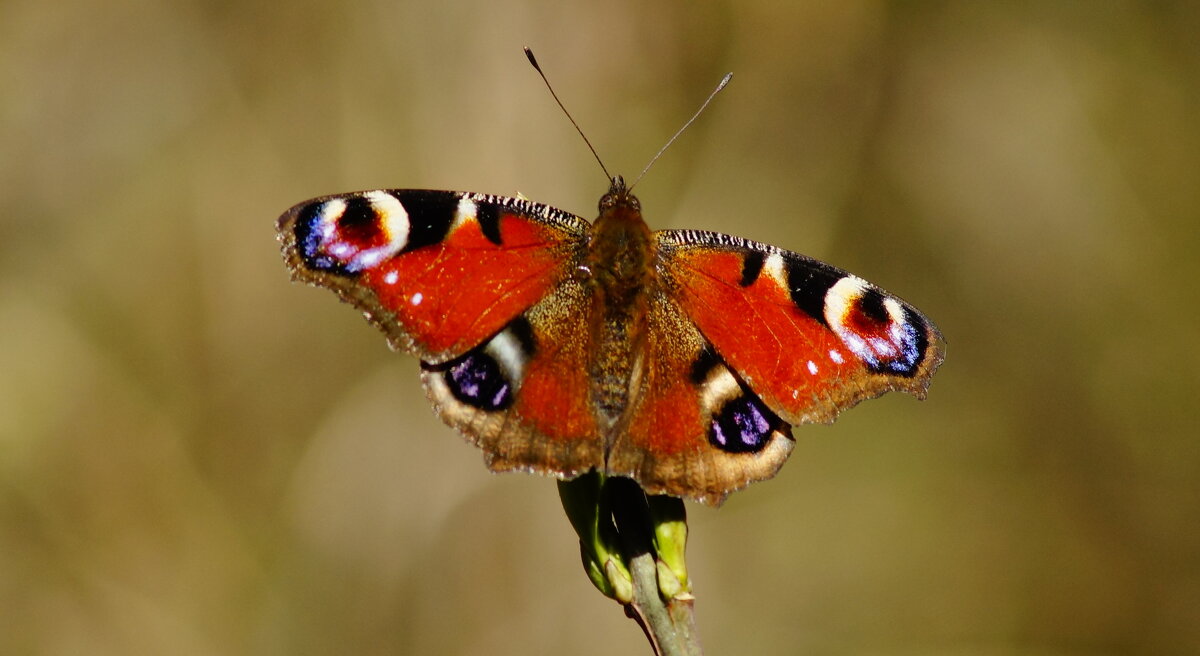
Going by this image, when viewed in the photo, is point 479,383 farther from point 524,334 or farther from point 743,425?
point 743,425

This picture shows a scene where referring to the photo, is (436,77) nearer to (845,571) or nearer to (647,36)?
(647,36)

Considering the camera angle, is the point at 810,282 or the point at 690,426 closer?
the point at 690,426

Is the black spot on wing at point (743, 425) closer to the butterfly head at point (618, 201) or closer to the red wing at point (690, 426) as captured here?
the red wing at point (690, 426)

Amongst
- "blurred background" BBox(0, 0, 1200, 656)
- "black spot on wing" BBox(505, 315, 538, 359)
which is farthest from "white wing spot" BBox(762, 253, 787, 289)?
"blurred background" BBox(0, 0, 1200, 656)

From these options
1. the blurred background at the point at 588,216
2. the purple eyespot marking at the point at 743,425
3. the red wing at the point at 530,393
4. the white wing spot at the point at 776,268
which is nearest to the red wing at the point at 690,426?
the purple eyespot marking at the point at 743,425

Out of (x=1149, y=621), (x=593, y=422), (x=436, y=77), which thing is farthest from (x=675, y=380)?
(x=1149, y=621)

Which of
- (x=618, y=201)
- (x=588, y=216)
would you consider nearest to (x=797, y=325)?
(x=618, y=201)
